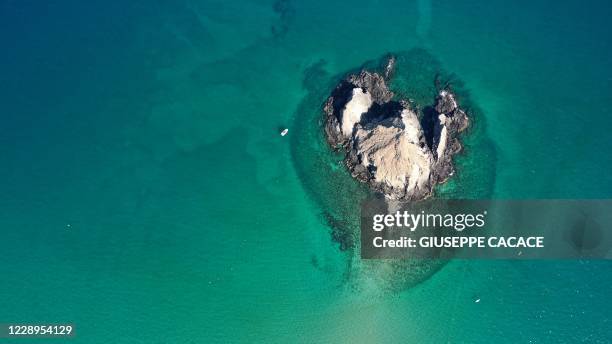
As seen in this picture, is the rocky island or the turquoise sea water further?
the turquoise sea water

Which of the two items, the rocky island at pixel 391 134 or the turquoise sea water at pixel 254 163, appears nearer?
the rocky island at pixel 391 134

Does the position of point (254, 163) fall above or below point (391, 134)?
below

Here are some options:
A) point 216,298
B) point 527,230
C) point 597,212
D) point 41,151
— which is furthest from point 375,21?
point 41,151

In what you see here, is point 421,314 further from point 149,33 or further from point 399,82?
point 149,33
